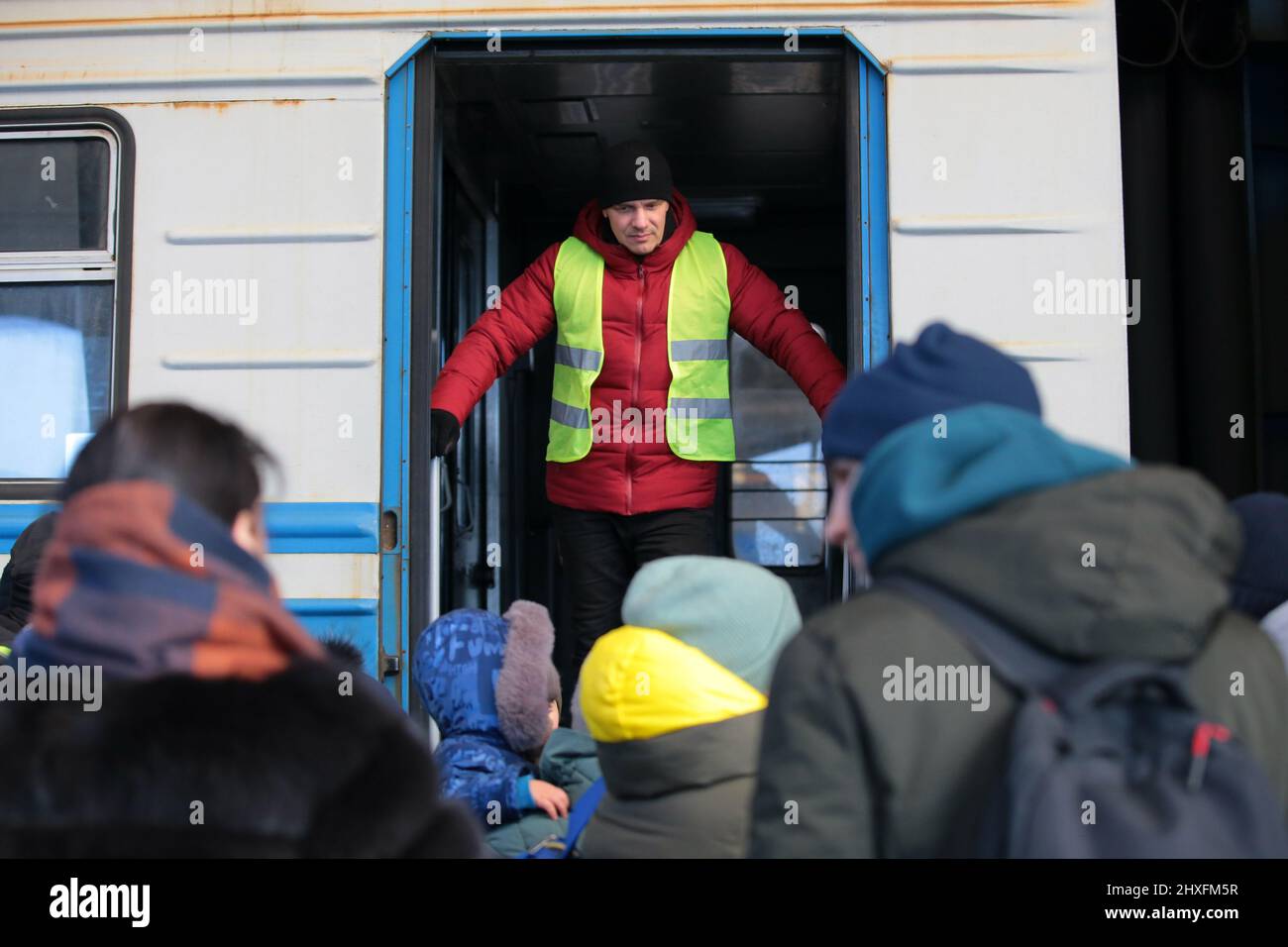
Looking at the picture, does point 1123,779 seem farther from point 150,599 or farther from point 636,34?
point 636,34

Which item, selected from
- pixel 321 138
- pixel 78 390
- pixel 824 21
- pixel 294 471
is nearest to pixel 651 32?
pixel 824 21

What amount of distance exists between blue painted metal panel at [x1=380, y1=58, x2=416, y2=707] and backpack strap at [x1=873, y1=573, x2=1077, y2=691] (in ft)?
7.45

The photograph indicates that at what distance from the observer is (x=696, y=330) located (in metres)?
3.98

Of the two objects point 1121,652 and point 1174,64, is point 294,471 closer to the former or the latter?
point 1121,652

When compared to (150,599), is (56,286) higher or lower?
higher

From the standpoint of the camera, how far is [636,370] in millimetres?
3979

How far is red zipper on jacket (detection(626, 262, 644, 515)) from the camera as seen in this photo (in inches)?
155

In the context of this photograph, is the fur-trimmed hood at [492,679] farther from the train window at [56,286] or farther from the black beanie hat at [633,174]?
the black beanie hat at [633,174]

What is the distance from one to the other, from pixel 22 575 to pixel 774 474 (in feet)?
10.7

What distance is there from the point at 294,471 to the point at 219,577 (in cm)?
215

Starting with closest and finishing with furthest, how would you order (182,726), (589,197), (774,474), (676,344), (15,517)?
(182,726) < (15,517) < (676,344) < (589,197) < (774,474)

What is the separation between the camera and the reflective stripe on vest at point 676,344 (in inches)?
156

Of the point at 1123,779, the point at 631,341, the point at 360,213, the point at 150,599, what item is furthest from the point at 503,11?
the point at 1123,779

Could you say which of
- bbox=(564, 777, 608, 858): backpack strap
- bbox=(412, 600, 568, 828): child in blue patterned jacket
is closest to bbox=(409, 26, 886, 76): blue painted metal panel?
bbox=(412, 600, 568, 828): child in blue patterned jacket
